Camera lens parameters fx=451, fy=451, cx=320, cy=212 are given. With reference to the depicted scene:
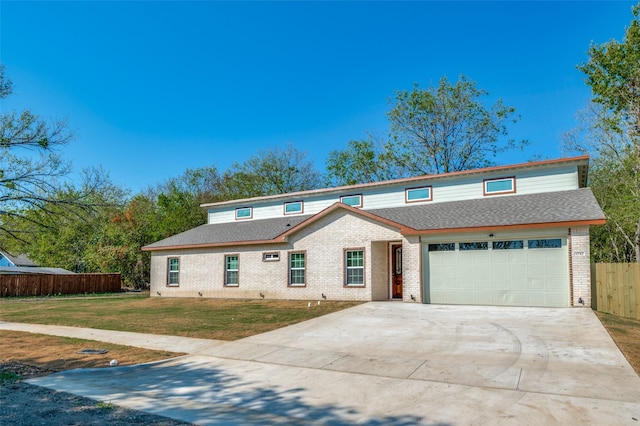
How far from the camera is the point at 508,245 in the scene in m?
16.0

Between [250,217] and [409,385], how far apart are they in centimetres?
2074

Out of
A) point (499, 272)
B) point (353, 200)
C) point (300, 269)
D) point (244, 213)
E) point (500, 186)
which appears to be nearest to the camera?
point (499, 272)

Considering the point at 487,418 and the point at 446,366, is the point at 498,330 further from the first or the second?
the point at 487,418

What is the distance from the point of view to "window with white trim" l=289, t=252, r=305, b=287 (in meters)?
20.6

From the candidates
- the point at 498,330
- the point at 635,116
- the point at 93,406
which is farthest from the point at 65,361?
the point at 635,116

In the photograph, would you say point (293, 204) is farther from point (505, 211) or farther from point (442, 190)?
point (505, 211)

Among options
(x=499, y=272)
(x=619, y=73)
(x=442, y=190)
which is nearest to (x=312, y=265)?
(x=442, y=190)

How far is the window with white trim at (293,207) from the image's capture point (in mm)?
25141

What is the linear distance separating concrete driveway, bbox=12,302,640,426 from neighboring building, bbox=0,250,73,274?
30.1 m

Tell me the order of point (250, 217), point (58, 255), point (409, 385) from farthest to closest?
point (58, 255) → point (250, 217) → point (409, 385)

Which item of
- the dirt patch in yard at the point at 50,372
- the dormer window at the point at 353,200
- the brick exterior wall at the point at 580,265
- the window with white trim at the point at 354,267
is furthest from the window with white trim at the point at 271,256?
the brick exterior wall at the point at 580,265

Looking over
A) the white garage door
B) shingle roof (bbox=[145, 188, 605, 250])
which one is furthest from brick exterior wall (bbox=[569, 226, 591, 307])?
shingle roof (bbox=[145, 188, 605, 250])

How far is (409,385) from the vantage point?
7.27 metres

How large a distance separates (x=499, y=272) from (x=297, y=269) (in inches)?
348
